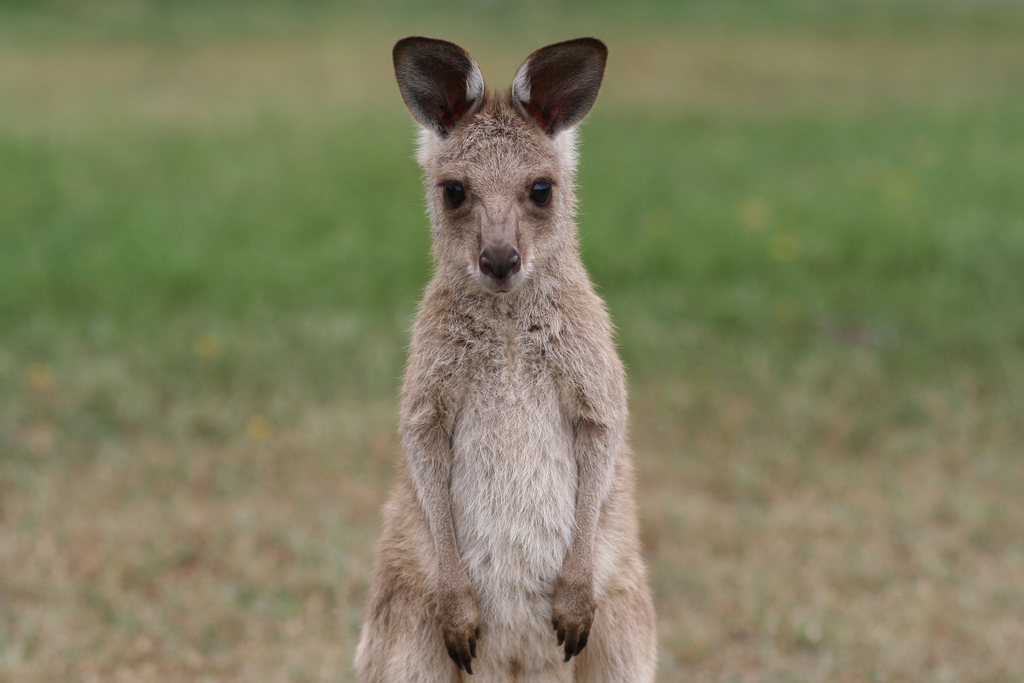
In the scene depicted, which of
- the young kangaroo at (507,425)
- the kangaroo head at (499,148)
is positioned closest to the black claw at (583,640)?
the young kangaroo at (507,425)

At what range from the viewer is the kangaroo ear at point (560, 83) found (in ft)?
10.4

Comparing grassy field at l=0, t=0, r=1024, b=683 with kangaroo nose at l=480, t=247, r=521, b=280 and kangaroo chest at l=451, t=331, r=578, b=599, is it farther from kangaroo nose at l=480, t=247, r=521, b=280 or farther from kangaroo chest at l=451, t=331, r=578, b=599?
Result: kangaroo nose at l=480, t=247, r=521, b=280

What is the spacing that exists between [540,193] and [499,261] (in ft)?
1.11

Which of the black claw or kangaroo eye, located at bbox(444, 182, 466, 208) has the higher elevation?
kangaroo eye, located at bbox(444, 182, 466, 208)

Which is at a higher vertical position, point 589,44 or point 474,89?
point 589,44

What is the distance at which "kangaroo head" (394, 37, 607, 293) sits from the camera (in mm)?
3084

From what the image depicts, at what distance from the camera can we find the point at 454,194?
319cm

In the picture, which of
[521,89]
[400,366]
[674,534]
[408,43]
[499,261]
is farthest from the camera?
[400,366]

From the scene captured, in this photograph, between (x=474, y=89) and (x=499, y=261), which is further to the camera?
(x=474, y=89)

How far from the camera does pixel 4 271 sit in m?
8.06

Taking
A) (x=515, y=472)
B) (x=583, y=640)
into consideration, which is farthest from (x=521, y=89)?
(x=583, y=640)

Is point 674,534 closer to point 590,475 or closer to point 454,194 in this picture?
point 590,475

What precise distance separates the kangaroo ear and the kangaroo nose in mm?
551

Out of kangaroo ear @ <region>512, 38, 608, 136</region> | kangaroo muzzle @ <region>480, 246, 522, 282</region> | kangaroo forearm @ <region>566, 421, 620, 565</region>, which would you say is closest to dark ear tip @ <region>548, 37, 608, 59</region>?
kangaroo ear @ <region>512, 38, 608, 136</region>
